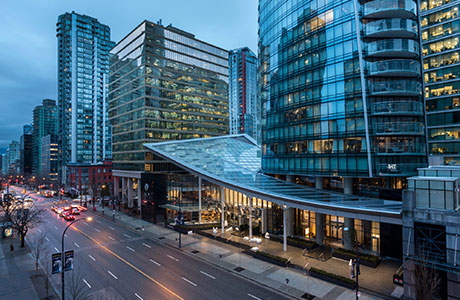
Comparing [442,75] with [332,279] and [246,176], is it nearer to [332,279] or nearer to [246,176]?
[246,176]

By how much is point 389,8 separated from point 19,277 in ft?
186

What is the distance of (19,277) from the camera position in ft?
98.9

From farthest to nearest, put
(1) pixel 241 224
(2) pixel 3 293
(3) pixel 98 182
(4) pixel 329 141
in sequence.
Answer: (3) pixel 98 182 → (1) pixel 241 224 → (4) pixel 329 141 → (2) pixel 3 293

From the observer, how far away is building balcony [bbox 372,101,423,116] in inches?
1491

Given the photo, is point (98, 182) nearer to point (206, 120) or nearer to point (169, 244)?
point (206, 120)

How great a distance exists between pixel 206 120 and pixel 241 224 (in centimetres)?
5130

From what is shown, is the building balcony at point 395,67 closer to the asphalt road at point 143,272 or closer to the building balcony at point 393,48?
the building balcony at point 393,48

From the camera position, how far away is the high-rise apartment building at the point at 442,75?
2094 inches

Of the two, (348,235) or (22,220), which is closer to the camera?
(348,235)

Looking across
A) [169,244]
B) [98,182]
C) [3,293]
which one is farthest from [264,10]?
[98,182]

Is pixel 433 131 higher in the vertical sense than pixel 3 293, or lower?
higher

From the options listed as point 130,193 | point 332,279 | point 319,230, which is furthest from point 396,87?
point 130,193

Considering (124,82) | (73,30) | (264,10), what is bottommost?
(124,82)

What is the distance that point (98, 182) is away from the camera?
11581 cm
